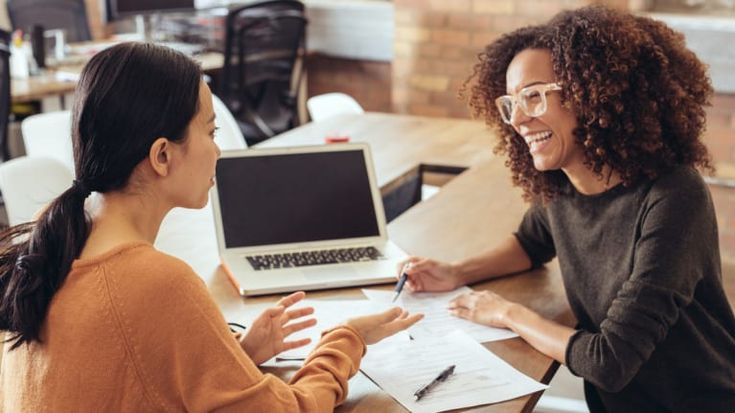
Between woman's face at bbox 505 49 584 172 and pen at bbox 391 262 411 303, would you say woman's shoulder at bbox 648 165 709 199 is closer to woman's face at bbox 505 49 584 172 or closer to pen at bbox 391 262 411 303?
woman's face at bbox 505 49 584 172

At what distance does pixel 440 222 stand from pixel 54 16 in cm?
395

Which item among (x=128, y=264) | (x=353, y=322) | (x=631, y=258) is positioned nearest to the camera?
(x=128, y=264)

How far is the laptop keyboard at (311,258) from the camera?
6.31 ft

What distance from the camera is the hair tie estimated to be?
3.92 ft

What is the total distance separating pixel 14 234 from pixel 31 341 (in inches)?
6.8

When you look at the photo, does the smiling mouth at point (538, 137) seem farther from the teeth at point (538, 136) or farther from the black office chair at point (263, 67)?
the black office chair at point (263, 67)

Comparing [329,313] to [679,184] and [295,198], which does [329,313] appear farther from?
[679,184]

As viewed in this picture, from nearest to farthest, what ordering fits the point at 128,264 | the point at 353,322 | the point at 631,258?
the point at 128,264 < the point at 353,322 < the point at 631,258

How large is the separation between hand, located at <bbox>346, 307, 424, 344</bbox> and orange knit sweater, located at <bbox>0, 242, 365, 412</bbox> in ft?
1.09

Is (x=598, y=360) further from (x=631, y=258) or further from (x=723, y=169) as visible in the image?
(x=723, y=169)

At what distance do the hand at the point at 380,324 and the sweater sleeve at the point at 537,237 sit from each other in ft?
1.58

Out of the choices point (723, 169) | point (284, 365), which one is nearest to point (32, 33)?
point (723, 169)

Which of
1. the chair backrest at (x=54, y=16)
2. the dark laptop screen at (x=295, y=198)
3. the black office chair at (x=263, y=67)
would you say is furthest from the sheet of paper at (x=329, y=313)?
the chair backrest at (x=54, y=16)

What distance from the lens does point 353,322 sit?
149 cm
